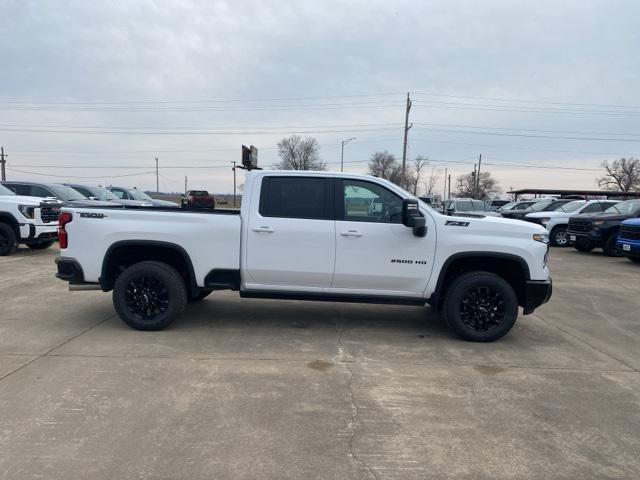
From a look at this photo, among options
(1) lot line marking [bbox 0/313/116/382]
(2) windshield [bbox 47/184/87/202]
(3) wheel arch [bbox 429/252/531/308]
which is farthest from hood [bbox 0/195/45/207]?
(3) wheel arch [bbox 429/252/531/308]

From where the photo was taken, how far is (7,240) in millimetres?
11805

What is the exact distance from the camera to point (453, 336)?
580 centimetres

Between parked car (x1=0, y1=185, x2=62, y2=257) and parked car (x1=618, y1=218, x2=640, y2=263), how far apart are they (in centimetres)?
1487

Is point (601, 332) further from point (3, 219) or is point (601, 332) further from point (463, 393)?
point (3, 219)

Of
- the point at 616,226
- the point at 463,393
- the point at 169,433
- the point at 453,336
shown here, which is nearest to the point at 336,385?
the point at 463,393

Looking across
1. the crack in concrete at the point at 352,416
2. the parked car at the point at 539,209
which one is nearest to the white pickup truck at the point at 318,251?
the crack in concrete at the point at 352,416

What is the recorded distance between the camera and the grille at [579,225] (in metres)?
14.9

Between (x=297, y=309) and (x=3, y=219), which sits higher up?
(x=3, y=219)

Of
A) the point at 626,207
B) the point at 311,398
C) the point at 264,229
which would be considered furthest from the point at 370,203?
the point at 626,207

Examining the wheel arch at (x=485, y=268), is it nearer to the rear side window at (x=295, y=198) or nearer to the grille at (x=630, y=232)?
the rear side window at (x=295, y=198)

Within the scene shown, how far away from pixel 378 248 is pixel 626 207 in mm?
13523

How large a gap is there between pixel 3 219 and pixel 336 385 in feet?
36.2

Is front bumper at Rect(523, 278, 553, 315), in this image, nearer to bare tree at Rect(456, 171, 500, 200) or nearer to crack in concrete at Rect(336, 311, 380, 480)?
crack in concrete at Rect(336, 311, 380, 480)

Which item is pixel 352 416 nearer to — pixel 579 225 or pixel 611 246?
pixel 611 246
